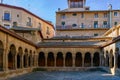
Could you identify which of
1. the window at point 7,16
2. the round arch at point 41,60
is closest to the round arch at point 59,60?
the round arch at point 41,60

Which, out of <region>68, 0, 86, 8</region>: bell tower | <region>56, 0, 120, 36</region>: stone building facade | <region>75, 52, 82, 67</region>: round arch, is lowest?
<region>75, 52, 82, 67</region>: round arch

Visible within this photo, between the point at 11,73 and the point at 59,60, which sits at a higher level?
the point at 11,73

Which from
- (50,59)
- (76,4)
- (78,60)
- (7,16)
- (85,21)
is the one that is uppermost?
(76,4)

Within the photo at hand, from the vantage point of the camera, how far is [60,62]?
38250mm

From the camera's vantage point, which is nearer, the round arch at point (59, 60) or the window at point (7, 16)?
the round arch at point (59, 60)

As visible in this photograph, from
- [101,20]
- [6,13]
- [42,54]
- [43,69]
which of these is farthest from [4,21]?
[101,20]

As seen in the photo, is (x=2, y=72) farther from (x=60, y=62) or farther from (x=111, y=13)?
(x=111, y=13)

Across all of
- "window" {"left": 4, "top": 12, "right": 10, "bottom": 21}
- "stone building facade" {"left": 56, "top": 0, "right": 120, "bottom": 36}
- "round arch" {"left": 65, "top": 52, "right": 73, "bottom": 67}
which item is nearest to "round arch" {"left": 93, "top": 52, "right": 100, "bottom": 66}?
"round arch" {"left": 65, "top": 52, "right": 73, "bottom": 67}

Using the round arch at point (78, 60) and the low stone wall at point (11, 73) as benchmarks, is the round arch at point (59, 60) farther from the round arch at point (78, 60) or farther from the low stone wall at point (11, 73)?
the low stone wall at point (11, 73)

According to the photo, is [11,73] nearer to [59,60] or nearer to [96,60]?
[59,60]

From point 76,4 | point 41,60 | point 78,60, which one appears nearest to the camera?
point 41,60

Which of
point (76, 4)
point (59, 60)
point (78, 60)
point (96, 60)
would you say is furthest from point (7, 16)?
point (96, 60)

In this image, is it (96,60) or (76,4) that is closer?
(96,60)

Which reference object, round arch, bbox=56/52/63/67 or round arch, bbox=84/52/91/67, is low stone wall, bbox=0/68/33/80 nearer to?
round arch, bbox=56/52/63/67
